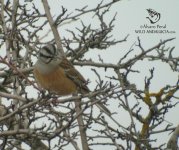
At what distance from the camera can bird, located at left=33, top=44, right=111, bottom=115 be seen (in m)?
6.11

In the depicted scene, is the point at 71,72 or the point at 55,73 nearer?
the point at 55,73

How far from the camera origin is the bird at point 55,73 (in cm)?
611

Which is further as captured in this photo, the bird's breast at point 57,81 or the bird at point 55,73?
the bird's breast at point 57,81

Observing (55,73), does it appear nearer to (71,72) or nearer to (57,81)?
(57,81)

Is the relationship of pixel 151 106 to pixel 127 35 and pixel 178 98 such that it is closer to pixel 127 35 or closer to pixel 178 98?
pixel 178 98

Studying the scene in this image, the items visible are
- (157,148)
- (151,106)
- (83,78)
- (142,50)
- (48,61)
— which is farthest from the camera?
(83,78)

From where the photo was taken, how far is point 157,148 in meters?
4.78

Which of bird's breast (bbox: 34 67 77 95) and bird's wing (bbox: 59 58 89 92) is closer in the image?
bird's wing (bbox: 59 58 89 92)

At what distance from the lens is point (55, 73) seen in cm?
649

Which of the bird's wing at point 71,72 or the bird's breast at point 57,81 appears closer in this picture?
the bird's wing at point 71,72

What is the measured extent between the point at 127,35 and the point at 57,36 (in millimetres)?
1175

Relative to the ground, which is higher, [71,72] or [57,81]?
[71,72]

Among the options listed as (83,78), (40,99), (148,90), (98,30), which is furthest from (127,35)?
(40,99)

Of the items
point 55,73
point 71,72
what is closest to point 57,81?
point 55,73
